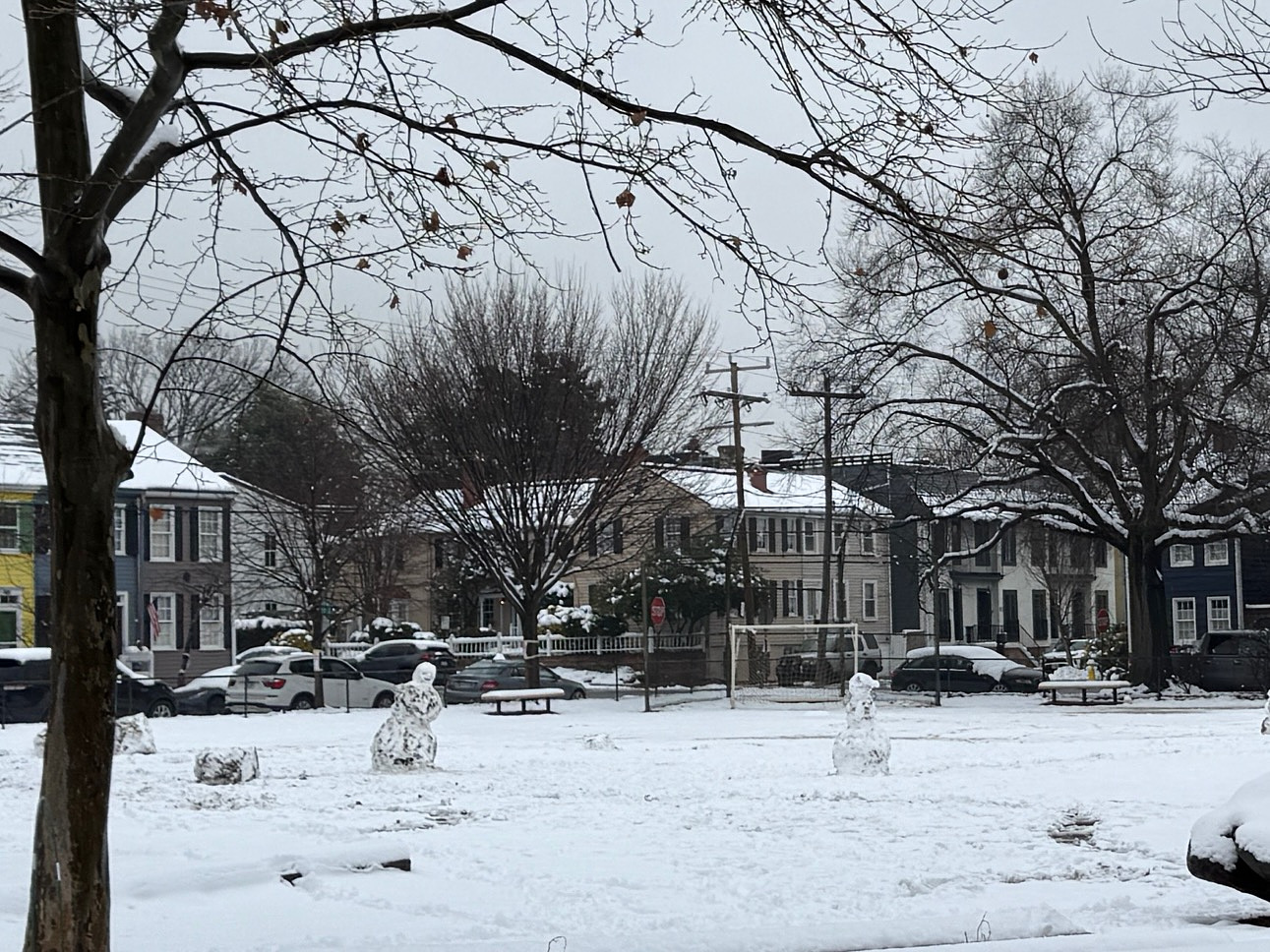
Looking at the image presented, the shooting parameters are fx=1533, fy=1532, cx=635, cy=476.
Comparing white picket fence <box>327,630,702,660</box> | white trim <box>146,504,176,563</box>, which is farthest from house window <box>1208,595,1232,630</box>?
white trim <box>146,504,176,563</box>

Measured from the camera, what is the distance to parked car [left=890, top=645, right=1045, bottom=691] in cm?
4244

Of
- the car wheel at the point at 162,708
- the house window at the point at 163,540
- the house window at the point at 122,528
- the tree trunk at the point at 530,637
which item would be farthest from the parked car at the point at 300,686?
the house window at the point at 163,540

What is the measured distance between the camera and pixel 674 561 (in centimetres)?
4888

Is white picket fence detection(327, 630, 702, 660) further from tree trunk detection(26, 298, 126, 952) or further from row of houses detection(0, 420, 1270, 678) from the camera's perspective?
tree trunk detection(26, 298, 126, 952)

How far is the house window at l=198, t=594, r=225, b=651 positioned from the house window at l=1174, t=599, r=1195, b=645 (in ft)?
127

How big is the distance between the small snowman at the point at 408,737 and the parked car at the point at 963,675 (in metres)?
25.0

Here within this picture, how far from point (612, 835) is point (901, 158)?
6855mm

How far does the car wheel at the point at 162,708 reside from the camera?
109 ft

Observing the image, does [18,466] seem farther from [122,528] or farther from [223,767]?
[223,767]

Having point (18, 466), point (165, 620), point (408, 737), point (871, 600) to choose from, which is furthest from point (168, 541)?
point (408, 737)

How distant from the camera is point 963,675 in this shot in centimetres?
4362

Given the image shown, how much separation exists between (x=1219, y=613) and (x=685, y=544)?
92.6 feet

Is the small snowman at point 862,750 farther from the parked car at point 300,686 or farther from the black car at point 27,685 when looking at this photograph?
the parked car at point 300,686

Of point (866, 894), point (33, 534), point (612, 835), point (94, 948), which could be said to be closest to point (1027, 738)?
point (612, 835)
